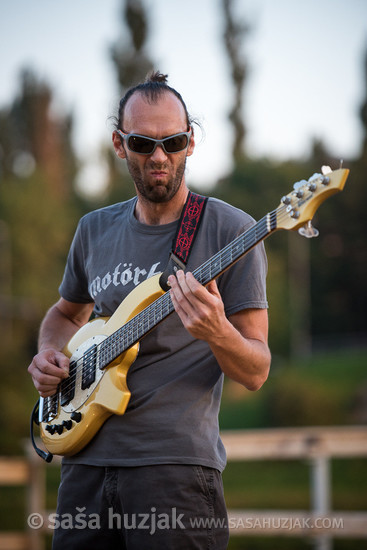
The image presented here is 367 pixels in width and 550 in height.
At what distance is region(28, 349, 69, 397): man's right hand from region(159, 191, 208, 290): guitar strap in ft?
2.20

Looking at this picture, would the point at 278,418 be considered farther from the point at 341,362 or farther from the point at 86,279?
the point at 86,279

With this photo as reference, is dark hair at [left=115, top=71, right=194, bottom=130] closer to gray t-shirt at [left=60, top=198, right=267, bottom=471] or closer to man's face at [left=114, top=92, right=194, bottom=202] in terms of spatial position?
man's face at [left=114, top=92, right=194, bottom=202]

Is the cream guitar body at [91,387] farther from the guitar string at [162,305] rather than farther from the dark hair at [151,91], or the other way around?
the dark hair at [151,91]

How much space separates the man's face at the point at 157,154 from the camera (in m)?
2.98

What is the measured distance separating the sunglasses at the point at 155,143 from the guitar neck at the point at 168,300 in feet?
1.74

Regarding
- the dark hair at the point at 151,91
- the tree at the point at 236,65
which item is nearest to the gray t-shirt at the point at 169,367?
the dark hair at the point at 151,91

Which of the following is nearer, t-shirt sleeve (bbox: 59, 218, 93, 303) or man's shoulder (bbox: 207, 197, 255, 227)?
man's shoulder (bbox: 207, 197, 255, 227)

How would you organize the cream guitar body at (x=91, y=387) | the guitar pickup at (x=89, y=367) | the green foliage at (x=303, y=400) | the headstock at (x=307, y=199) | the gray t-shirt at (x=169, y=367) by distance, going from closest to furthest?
the headstock at (x=307, y=199) → the gray t-shirt at (x=169, y=367) → the cream guitar body at (x=91, y=387) → the guitar pickup at (x=89, y=367) → the green foliage at (x=303, y=400)

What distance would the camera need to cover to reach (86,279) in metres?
3.50

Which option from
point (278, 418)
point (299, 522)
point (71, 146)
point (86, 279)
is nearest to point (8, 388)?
point (278, 418)

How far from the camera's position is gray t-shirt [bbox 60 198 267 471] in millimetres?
2805

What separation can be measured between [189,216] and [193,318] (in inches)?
23.4

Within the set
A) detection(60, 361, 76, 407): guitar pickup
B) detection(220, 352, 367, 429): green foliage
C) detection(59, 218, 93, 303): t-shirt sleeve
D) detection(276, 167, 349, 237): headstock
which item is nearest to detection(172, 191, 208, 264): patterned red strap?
detection(276, 167, 349, 237): headstock

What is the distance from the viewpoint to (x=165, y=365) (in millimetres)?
2902
